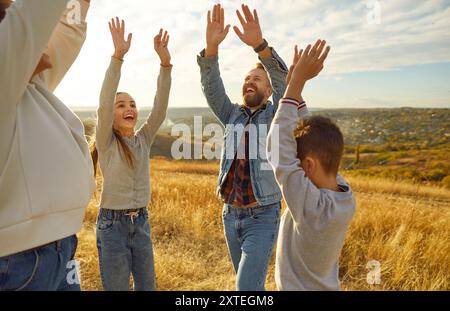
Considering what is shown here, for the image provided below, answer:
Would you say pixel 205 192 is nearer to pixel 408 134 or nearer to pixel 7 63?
pixel 7 63

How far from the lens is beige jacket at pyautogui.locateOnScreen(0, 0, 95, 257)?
1469mm

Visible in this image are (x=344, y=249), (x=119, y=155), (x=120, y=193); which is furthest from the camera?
(x=344, y=249)

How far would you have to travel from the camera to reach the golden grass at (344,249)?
4.52 metres

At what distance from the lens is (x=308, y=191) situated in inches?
76.0

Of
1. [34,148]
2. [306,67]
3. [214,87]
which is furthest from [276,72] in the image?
[34,148]

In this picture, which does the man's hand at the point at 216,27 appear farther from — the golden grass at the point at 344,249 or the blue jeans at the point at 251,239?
the golden grass at the point at 344,249

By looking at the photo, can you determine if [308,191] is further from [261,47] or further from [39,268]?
[261,47]

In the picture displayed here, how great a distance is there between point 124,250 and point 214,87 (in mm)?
1380

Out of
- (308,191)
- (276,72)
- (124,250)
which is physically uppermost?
(276,72)

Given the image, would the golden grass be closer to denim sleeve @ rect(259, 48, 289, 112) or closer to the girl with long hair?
the girl with long hair

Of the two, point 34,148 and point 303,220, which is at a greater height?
point 34,148

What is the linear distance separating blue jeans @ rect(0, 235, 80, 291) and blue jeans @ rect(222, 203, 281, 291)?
128 cm
